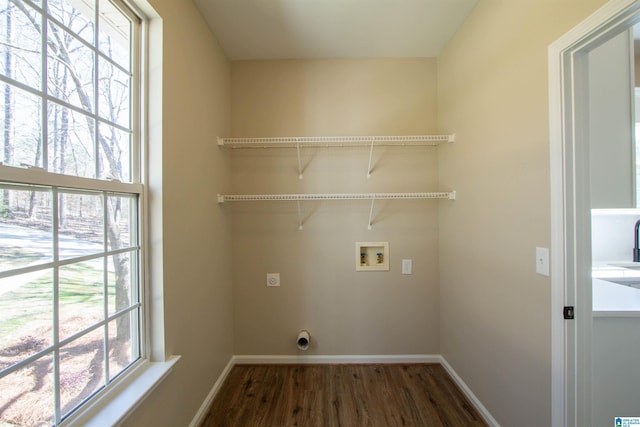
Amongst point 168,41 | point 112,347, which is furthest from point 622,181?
point 112,347

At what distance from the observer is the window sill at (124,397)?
0.86 metres

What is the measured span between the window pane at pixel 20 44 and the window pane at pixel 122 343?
3.05 ft

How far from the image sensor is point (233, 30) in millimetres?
1752

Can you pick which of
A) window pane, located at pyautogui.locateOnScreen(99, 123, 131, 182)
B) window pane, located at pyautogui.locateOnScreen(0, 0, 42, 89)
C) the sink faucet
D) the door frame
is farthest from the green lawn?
the sink faucet

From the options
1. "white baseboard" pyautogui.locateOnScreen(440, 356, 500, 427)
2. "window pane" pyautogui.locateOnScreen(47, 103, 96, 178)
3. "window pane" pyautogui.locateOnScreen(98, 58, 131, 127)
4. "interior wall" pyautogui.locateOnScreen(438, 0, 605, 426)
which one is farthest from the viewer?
"white baseboard" pyautogui.locateOnScreen(440, 356, 500, 427)

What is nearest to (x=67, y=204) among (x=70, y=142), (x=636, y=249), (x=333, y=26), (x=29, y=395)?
(x=70, y=142)

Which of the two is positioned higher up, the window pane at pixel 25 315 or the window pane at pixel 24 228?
the window pane at pixel 24 228

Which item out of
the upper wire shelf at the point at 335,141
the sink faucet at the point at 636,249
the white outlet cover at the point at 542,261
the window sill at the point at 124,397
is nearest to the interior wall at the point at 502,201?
the white outlet cover at the point at 542,261

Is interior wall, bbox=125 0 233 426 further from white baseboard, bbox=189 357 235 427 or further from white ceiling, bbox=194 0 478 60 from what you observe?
white ceiling, bbox=194 0 478 60

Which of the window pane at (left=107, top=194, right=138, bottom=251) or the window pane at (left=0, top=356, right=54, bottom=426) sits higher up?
the window pane at (left=107, top=194, right=138, bottom=251)

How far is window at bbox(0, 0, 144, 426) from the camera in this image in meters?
0.70

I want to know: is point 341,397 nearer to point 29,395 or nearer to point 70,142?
point 29,395

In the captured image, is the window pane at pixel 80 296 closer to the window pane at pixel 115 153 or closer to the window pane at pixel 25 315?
the window pane at pixel 25 315

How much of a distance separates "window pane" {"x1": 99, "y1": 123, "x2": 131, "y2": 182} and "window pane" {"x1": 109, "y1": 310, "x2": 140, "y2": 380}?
64cm
